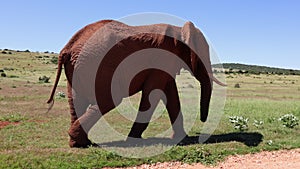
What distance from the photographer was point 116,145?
31.5ft

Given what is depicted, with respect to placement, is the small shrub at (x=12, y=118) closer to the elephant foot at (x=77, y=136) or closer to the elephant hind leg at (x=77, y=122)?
the elephant hind leg at (x=77, y=122)

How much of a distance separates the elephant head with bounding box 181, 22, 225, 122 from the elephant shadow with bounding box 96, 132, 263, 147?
30.1 inches

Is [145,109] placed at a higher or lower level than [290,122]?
higher

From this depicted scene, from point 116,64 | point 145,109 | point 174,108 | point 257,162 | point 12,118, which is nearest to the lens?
point 257,162

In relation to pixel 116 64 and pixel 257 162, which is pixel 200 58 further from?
pixel 257 162

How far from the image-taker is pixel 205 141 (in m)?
10.4

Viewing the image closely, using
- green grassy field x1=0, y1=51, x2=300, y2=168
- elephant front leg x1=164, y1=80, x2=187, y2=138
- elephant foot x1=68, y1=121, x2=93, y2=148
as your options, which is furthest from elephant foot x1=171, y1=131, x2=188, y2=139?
elephant foot x1=68, y1=121, x2=93, y2=148

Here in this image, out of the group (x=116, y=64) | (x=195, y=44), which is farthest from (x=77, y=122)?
(x=195, y=44)

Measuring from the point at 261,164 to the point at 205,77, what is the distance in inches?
114

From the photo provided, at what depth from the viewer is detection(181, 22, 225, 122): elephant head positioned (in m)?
9.99

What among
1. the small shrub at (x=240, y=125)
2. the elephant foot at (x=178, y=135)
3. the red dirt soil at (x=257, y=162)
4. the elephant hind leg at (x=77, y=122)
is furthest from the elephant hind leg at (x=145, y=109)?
the small shrub at (x=240, y=125)

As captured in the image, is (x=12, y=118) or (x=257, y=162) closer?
(x=257, y=162)

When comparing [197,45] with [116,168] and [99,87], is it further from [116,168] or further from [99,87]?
[116,168]

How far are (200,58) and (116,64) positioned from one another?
7.78ft
